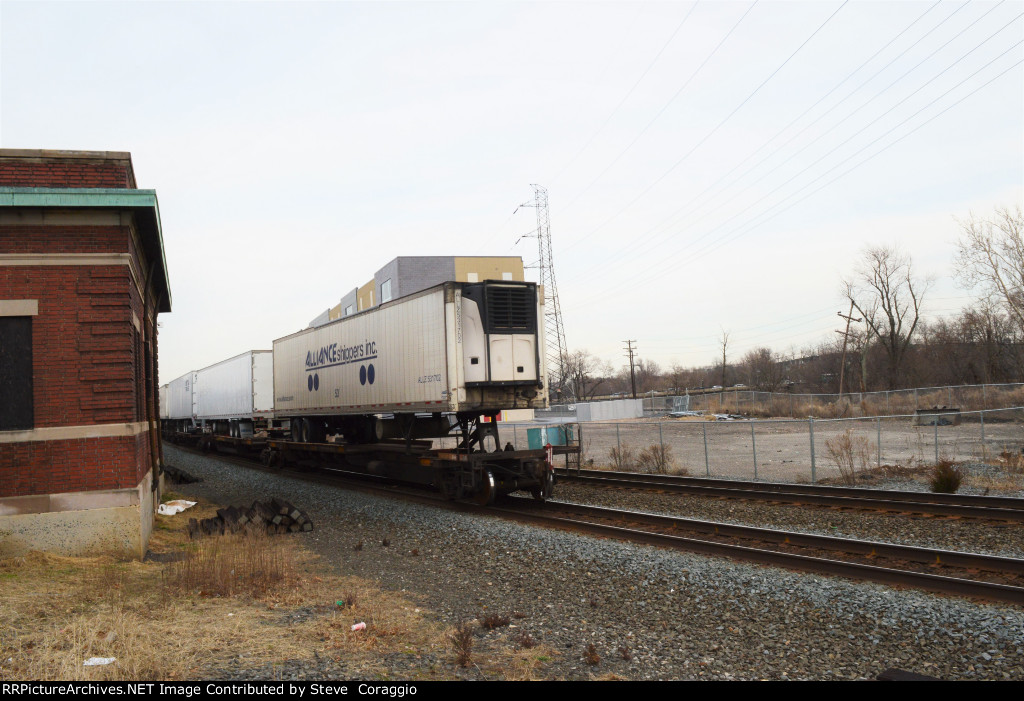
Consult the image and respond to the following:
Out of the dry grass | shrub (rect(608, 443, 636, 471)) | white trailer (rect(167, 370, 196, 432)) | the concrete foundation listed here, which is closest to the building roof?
the concrete foundation

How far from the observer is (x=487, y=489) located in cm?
1360

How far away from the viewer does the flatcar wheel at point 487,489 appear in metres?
13.5

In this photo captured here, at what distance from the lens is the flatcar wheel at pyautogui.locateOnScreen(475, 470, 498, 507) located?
13.5 metres

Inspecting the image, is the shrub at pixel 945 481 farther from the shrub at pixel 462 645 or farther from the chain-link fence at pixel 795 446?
the shrub at pixel 462 645

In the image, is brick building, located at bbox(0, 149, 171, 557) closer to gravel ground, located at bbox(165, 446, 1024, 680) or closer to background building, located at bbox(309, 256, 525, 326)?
gravel ground, located at bbox(165, 446, 1024, 680)

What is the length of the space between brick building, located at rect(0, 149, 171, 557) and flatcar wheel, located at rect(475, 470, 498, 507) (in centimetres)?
598

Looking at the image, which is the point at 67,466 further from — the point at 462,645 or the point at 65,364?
the point at 462,645

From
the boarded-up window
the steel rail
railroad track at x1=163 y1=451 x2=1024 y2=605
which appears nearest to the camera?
the steel rail

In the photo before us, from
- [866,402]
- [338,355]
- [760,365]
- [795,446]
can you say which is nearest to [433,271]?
[866,402]

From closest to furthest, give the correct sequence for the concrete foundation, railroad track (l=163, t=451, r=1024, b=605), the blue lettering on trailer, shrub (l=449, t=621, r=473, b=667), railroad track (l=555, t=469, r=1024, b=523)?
shrub (l=449, t=621, r=473, b=667), railroad track (l=163, t=451, r=1024, b=605), the concrete foundation, railroad track (l=555, t=469, r=1024, b=523), the blue lettering on trailer

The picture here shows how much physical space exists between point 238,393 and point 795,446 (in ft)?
73.4

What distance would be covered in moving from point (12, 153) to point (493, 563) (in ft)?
30.9

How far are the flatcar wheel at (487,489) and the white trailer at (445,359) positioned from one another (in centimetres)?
89
